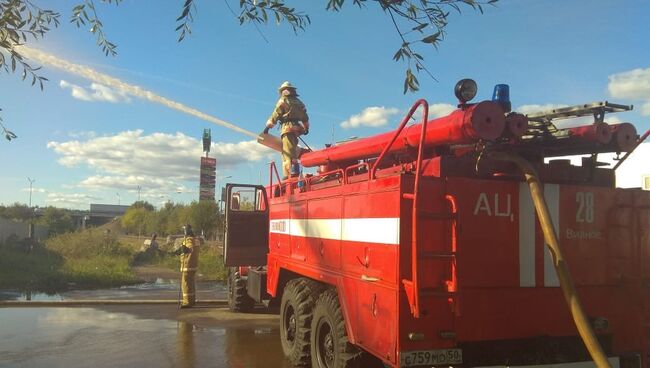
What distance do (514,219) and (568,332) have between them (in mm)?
1075

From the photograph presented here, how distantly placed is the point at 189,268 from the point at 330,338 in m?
7.65

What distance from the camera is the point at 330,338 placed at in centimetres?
584

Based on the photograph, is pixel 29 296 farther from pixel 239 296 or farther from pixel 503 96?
pixel 503 96

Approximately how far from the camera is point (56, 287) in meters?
17.5

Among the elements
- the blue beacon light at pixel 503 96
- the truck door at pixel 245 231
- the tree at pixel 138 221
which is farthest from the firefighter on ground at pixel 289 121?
the tree at pixel 138 221

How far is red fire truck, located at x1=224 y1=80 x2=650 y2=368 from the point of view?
4.27m

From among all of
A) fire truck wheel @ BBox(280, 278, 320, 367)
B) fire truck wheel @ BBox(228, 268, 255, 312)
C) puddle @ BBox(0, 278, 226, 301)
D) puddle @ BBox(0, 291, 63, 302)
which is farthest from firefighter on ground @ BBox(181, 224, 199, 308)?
fire truck wheel @ BBox(280, 278, 320, 367)

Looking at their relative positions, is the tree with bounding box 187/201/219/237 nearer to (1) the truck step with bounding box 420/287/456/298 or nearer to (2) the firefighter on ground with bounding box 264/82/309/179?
(2) the firefighter on ground with bounding box 264/82/309/179

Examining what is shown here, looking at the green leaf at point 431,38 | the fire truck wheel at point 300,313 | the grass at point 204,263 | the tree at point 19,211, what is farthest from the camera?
the tree at point 19,211

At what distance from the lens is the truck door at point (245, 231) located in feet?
36.3

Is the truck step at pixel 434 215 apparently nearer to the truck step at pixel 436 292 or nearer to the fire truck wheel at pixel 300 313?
the truck step at pixel 436 292

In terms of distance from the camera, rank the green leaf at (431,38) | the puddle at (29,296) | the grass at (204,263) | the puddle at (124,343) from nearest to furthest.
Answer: the green leaf at (431,38), the puddle at (124,343), the puddle at (29,296), the grass at (204,263)

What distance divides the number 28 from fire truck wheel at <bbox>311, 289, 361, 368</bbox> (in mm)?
2335

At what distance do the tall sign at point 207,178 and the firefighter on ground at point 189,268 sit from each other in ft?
76.3
